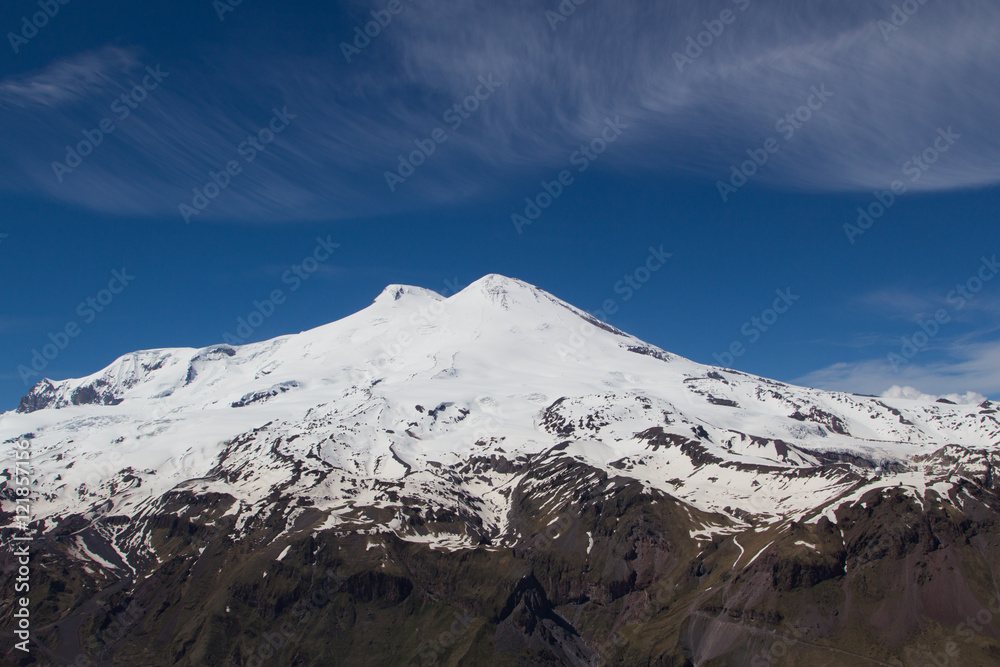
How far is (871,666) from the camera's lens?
198 meters

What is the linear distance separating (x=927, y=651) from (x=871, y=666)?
1538 cm

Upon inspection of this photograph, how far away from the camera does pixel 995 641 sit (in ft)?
639

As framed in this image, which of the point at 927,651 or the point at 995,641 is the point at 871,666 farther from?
the point at 995,641

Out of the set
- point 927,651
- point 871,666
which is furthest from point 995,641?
point 871,666

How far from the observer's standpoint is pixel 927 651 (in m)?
198

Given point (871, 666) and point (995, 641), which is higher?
point (995, 641)

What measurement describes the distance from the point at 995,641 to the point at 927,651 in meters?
16.5

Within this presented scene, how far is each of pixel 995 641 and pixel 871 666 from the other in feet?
104
